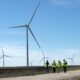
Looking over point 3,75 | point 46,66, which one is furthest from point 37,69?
point 3,75

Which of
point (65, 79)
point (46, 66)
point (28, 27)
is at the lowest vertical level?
point (65, 79)

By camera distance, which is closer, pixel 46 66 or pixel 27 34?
pixel 27 34

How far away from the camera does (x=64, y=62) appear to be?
56281 millimetres

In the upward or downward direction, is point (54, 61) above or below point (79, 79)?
above

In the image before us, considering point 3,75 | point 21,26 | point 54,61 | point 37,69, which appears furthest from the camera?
point 54,61

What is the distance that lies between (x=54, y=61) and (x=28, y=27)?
32.9 ft

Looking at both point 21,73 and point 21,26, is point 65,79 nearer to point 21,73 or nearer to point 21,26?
point 21,73

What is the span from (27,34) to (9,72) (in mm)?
5378

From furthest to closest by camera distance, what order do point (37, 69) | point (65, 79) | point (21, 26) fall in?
1. point (37, 69)
2. point (21, 26)
3. point (65, 79)

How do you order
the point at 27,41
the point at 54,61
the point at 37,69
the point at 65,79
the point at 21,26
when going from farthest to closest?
the point at 54,61 < the point at 37,69 < the point at 21,26 < the point at 27,41 < the point at 65,79

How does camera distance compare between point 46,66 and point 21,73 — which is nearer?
point 21,73

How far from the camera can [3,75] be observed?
4075 centimetres

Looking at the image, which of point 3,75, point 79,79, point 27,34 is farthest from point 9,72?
point 79,79

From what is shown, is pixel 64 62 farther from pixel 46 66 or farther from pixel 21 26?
pixel 21 26
